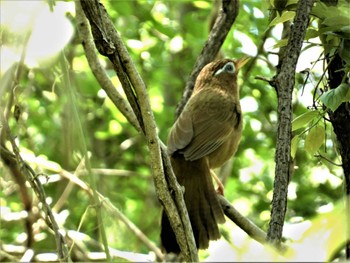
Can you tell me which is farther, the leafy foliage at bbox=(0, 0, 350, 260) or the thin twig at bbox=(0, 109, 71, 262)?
the leafy foliage at bbox=(0, 0, 350, 260)

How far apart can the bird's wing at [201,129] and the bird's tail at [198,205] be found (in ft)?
0.34

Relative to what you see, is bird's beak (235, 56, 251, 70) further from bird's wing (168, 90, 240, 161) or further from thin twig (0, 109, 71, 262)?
thin twig (0, 109, 71, 262)

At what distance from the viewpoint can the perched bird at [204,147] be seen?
3.64m

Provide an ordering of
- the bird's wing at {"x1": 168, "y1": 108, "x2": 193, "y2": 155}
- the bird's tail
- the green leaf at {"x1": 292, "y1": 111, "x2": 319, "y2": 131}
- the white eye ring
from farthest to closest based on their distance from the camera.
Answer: the white eye ring → the bird's wing at {"x1": 168, "y1": 108, "x2": 193, "y2": 155} → the bird's tail → the green leaf at {"x1": 292, "y1": 111, "x2": 319, "y2": 131}

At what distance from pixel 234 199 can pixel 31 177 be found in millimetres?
3668

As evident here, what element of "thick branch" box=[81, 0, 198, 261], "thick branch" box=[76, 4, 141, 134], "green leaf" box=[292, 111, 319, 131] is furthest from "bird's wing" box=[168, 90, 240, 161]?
"thick branch" box=[81, 0, 198, 261]

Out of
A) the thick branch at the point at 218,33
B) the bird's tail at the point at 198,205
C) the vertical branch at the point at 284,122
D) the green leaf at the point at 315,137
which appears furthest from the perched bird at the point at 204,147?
the vertical branch at the point at 284,122

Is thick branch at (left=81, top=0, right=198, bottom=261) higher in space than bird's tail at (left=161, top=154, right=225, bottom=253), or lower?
higher

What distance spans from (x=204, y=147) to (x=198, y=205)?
1.34 feet

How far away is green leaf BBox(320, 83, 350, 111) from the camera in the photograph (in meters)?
1.80

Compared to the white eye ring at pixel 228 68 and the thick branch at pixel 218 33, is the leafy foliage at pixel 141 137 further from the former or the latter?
the thick branch at pixel 218 33

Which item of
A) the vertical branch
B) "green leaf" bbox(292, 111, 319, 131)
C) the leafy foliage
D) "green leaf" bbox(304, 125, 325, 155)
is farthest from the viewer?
the leafy foliage

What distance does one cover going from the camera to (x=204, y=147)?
4023 mm

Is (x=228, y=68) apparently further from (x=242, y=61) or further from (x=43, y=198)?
(x=43, y=198)
